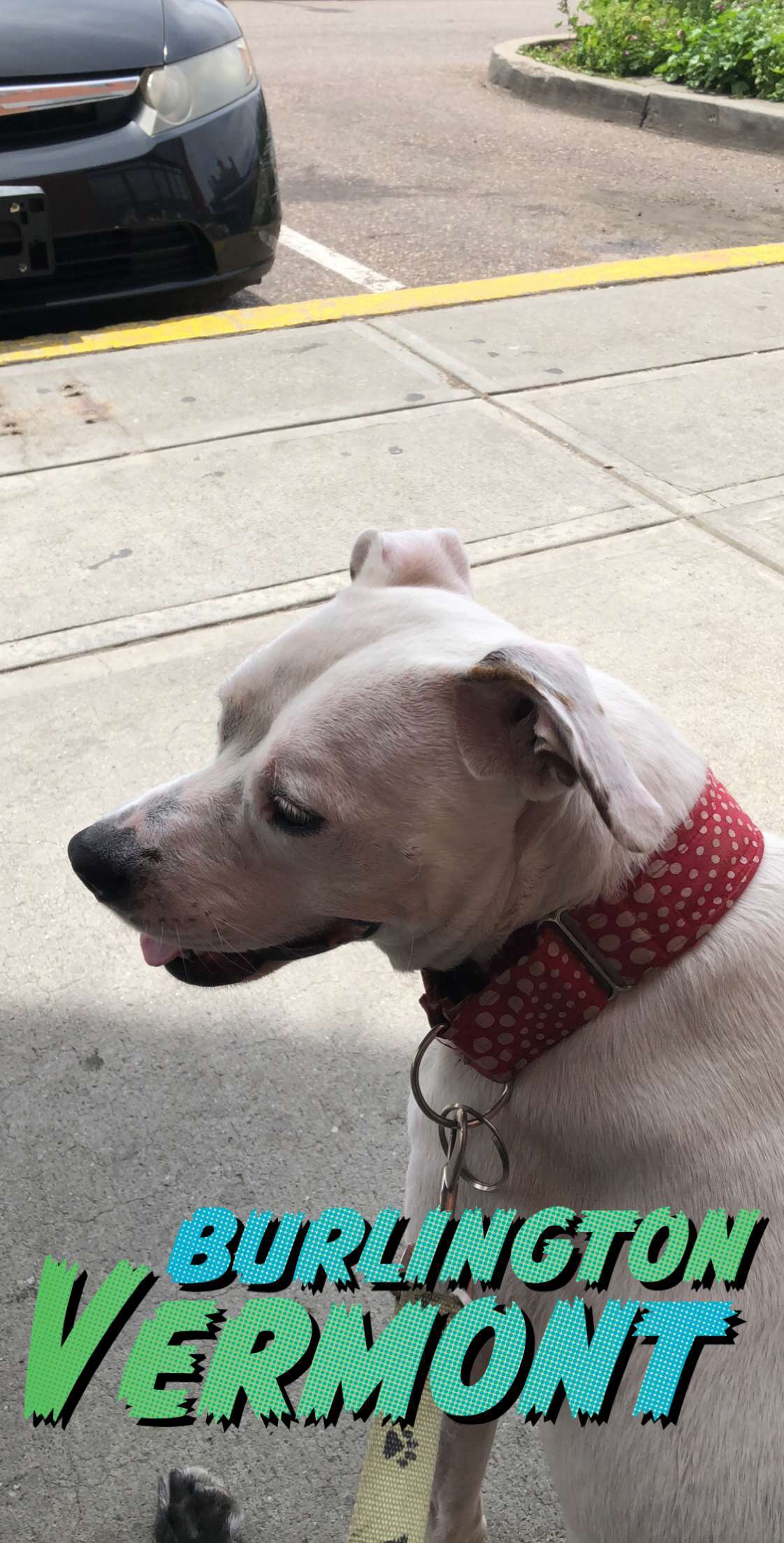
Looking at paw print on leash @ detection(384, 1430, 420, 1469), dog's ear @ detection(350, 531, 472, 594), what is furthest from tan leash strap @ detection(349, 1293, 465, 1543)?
dog's ear @ detection(350, 531, 472, 594)

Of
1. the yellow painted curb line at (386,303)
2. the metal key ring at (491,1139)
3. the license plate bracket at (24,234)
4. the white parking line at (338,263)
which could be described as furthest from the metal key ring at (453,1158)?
the white parking line at (338,263)

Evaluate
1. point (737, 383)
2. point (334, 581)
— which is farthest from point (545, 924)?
point (737, 383)

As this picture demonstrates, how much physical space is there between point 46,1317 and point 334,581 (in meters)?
2.51

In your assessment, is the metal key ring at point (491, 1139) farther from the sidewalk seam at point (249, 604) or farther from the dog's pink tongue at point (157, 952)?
the sidewalk seam at point (249, 604)

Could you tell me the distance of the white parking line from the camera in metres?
6.86

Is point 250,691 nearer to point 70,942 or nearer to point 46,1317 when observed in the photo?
point 46,1317

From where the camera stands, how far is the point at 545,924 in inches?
62.6

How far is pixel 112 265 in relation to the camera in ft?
18.3

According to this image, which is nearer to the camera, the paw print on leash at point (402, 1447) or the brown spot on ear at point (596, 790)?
the brown spot on ear at point (596, 790)

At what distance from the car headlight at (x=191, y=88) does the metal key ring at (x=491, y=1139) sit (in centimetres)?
485

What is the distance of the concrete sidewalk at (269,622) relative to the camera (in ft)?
7.34

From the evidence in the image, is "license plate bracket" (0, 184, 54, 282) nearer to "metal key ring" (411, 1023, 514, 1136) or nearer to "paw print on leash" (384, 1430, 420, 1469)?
"metal key ring" (411, 1023, 514, 1136)

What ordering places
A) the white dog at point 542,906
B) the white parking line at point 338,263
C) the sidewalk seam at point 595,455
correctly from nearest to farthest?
the white dog at point 542,906 → the sidewalk seam at point 595,455 → the white parking line at point 338,263

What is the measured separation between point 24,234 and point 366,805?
4336 mm
